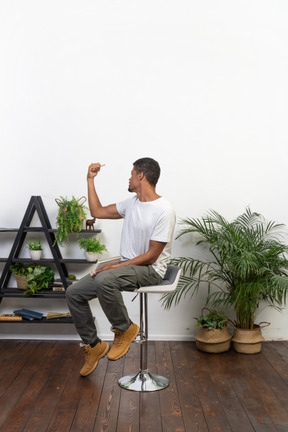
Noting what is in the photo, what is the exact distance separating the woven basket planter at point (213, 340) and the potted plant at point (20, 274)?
149cm

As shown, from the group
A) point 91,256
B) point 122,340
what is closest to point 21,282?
point 91,256

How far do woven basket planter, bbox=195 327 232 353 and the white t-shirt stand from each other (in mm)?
965

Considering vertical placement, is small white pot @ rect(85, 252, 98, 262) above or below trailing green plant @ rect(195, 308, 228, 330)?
above

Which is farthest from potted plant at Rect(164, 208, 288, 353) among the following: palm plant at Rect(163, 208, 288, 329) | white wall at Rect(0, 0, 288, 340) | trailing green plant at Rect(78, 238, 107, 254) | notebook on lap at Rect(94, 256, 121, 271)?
notebook on lap at Rect(94, 256, 121, 271)

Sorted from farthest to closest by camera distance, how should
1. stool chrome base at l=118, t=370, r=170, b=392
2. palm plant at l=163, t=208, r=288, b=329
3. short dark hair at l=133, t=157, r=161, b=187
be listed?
palm plant at l=163, t=208, r=288, b=329 < short dark hair at l=133, t=157, r=161, b=187 < stool chrome base at l=118, t=370, r=170, b=392

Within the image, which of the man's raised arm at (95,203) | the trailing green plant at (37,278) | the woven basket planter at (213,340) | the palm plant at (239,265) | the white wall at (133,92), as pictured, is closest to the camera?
the man's raised arm at (95,203)

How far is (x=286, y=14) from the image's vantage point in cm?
434

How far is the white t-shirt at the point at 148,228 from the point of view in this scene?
3.22 meters

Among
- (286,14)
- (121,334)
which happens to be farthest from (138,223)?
(286,14)

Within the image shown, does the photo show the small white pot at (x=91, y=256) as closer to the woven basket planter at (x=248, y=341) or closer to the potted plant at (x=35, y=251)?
the potted plant at (x=35, y=251)

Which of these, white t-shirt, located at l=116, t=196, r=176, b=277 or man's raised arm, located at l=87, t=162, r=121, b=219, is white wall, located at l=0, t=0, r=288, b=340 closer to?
man's raised arm, located at l=87, t=162, r=121, b=219

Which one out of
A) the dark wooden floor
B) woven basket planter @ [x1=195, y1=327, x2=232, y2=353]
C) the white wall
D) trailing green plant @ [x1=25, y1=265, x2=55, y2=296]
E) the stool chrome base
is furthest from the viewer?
the white wall

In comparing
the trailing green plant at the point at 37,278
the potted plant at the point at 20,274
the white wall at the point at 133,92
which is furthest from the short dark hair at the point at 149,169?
the potted plant at the point at 20,274

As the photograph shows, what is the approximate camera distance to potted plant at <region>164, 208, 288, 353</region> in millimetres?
3859
